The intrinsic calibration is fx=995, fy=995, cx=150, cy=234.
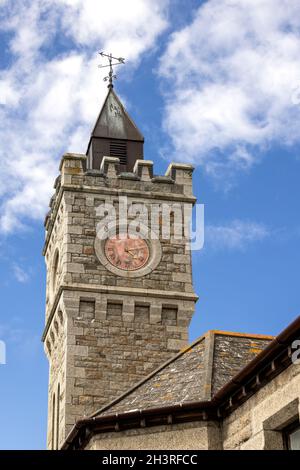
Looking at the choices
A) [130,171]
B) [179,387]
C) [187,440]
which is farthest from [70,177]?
[187,440]

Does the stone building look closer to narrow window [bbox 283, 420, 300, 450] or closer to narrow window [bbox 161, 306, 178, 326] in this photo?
narrow window [bbox 161, 306, 178, 326]

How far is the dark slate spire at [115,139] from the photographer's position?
29.7m

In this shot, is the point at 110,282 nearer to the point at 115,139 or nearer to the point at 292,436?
the point at 115,139

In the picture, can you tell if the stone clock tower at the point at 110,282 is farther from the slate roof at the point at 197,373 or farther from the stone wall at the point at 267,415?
the stone wall at the point at 267,415

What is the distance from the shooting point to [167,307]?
26.7 metres

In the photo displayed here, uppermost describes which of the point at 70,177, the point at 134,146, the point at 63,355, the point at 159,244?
the point at 134,146

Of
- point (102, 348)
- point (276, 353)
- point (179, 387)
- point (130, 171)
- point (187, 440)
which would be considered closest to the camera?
point (276, 353)

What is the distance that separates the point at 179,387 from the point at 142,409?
44.0 inches

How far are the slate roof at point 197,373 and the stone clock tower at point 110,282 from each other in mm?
6333

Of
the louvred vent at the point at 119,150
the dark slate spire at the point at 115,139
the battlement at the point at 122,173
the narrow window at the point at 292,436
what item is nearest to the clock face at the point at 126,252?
the battlement at the point at 122,173

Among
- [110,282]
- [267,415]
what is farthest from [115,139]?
[267,415]

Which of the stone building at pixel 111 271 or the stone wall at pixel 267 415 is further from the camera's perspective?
the stone building at pixel 111 271

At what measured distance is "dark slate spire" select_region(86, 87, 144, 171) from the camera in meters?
29.7

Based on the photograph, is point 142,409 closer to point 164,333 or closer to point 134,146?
point 164,333
